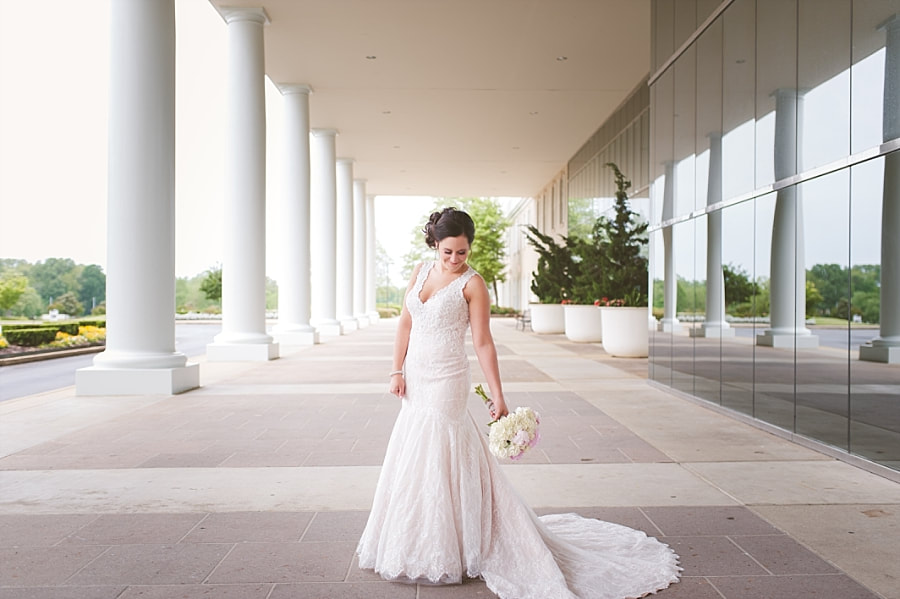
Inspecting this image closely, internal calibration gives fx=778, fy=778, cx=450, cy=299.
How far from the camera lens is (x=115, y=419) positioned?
8.83 metres

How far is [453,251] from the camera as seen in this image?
4102mm

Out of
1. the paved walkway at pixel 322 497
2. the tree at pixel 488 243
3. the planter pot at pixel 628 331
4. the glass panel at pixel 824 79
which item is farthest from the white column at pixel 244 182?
the tree at pixel 488 243

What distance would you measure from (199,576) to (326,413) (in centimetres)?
546

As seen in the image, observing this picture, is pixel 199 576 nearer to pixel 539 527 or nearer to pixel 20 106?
pixel 539 527

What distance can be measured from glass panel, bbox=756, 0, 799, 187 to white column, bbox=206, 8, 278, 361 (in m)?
10.7

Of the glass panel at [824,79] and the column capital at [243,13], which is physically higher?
the column capital at [243,13]

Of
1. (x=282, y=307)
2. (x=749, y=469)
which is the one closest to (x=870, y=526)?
(x=749, y=469)

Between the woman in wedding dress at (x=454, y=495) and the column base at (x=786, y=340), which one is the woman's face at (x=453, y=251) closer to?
the woman in wedding dress at (x=454, y=495)

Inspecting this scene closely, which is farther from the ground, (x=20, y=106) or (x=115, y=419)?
(x=20, y=106)

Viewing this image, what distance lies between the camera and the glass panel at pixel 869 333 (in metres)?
6.18

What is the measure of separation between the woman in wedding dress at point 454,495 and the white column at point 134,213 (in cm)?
764

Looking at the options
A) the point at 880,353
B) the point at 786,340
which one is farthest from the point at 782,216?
the point at 880,353

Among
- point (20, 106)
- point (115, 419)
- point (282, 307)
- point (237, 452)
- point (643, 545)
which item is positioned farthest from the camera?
point (20, 106)

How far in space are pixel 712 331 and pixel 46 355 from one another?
57.0 ft
